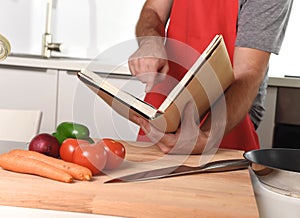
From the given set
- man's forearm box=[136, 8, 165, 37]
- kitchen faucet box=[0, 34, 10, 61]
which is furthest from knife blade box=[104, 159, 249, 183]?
man's forearm box=[136, 8, 165, 37]

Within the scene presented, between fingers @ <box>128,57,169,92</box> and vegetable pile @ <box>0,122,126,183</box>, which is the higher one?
fingers @ <box>128,57,169,92</box>

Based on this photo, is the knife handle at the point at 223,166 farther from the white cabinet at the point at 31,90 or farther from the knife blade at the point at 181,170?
the white cabinet at the point at 31,90

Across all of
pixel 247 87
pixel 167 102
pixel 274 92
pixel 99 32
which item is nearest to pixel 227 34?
pixel 247 87

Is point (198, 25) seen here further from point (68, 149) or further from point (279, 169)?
point (279, 169)

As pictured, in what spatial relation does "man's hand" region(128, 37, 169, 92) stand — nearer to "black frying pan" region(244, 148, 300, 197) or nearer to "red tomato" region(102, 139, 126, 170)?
"red tomato" region(102, 139, 126, 170)

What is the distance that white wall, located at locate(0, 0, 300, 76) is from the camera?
9.64ft

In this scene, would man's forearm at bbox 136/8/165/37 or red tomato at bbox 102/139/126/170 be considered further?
man's forearm at bbox 136/8/165/37

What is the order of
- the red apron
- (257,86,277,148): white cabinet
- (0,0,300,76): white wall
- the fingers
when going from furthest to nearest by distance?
1. (0,0,300,76): white wall
2. (257,86,277,148): white cabinet
3. the red apron
4. the fingers

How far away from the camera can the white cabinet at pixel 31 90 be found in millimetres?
2494

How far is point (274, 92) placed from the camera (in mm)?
2408

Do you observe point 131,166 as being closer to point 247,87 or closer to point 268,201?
point 268,201

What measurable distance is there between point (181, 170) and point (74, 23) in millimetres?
1961

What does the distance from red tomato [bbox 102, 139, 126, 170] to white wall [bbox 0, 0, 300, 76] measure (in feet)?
6.05

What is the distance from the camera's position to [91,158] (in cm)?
106
